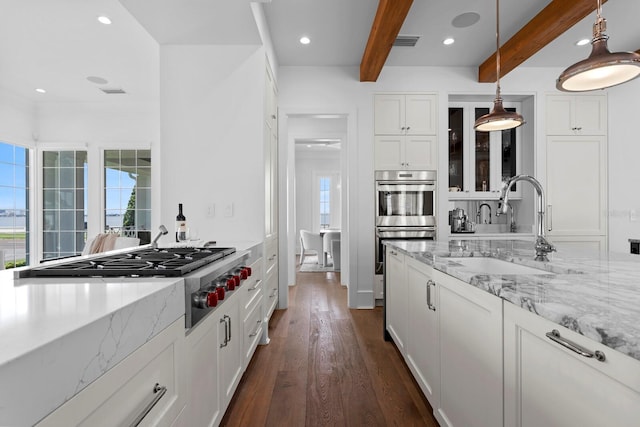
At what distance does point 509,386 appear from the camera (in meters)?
1.00

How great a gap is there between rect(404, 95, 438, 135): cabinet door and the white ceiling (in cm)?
43

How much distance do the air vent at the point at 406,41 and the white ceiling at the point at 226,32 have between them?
0.07 metres

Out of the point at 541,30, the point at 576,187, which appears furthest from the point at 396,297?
the point at 576,187

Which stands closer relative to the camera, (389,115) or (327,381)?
(327,381)

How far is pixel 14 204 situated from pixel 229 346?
17.2 feet

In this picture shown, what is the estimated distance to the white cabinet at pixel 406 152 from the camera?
12.8 feet

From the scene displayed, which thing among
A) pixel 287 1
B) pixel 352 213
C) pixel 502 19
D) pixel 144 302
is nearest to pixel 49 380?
pixel 144 302

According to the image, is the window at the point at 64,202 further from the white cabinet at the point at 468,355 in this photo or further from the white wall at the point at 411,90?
the white cabinet at the point at 468,355

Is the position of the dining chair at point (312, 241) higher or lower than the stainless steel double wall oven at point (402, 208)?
lower

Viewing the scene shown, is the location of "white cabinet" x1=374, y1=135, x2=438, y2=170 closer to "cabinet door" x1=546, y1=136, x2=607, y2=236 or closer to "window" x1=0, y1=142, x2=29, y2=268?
"cabinet door" x1=546, y1=136, x2=607, y2=236

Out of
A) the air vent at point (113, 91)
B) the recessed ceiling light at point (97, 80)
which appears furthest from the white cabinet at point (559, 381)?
the air vent at point (113, 91)

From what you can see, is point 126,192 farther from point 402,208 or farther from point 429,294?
point 429,294

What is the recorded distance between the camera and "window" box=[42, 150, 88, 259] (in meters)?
5.16

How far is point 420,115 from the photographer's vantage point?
3932 millimetres
